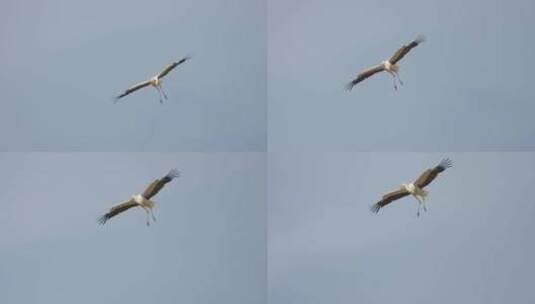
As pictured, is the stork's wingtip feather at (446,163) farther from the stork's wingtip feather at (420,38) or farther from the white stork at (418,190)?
the stork's wingtip feather at (420,38)

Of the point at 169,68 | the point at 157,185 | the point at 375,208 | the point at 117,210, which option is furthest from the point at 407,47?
the point at 117,210

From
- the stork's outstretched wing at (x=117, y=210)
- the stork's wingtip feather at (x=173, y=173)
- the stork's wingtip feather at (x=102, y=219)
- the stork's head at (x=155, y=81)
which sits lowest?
the stork's wingtip feather at (x=102, y=219)

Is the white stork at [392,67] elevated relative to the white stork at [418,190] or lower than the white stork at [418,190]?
elevated

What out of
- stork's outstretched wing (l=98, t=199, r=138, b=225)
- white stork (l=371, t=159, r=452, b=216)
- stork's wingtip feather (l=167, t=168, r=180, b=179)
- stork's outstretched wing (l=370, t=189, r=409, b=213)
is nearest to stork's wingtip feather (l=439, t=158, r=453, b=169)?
white stork (l=371, t=159, r=452, b=216)

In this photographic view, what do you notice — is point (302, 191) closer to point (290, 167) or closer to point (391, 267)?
point (290, 167)

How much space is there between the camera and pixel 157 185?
1755 millimetres

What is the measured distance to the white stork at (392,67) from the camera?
5.85 ft

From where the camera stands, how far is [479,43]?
1.77 m

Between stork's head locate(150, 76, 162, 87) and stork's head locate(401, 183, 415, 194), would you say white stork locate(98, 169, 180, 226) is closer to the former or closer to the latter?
stork's head locate(150, 76, 162, 87)

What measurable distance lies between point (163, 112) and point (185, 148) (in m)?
0.10

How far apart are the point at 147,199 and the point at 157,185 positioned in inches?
1.6

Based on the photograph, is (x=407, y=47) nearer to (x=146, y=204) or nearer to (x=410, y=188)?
(x=410, y=188)

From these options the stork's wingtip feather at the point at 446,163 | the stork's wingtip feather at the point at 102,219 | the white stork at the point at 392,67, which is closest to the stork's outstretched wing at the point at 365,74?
the white stork at the point at 392,67

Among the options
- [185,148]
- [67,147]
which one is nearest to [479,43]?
[185,148]
